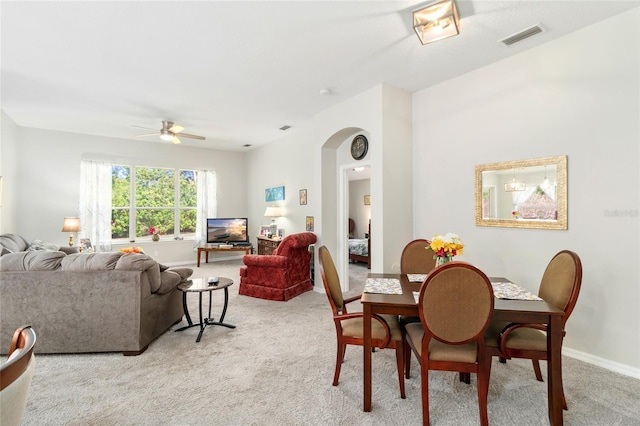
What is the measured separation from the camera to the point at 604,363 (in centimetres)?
254

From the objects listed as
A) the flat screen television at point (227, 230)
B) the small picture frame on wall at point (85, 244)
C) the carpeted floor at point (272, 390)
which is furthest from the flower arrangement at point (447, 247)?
the small picture frame on wall at point (85, 244)

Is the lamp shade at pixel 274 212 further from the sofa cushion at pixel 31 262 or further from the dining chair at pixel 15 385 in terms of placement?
the dining chair at pixel 15 385

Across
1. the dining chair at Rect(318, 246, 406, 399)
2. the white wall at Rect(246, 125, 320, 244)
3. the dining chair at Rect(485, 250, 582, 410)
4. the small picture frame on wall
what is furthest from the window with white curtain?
the dining chair at Rect(485, 250, 582, 410)

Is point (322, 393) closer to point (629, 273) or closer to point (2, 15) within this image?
point (629, 273)

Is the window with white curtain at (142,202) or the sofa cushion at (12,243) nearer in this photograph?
the sofa cushion at (12,243)

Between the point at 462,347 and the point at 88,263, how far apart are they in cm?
307

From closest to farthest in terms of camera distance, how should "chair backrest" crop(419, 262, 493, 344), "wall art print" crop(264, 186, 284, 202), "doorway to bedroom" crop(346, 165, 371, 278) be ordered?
"chair backrest" crop(419, 262, 493, 344), "wall art print" crop(264, 186, 284, 202), "doorway to bedroom" crop(346, 165, 371, 278)

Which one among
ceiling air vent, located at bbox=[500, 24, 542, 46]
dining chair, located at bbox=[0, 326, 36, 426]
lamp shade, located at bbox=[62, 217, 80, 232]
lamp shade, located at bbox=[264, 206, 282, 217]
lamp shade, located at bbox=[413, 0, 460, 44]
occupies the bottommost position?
dining chair, located at bbox=[0, 326, 36, 426]

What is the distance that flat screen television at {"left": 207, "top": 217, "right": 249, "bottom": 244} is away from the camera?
7359 mm

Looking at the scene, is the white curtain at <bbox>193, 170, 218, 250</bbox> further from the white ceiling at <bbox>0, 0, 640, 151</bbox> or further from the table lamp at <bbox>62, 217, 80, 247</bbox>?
the white ceiling at <bbox>0, 0, 640, 151</bbox>

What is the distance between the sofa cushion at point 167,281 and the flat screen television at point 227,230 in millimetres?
4107

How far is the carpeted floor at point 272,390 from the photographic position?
194 centimetres

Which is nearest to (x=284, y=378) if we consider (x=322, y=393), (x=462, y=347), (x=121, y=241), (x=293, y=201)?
(x=322, y=393)

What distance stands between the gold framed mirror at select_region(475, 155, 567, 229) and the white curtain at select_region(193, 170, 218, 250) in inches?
251
